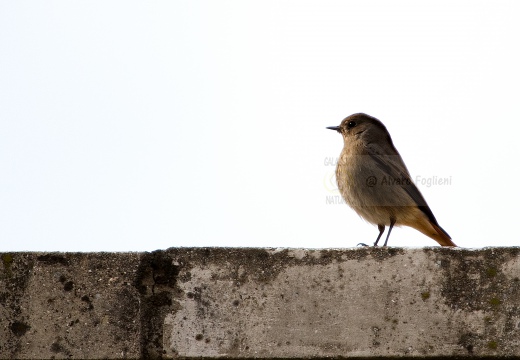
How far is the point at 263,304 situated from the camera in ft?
11.4

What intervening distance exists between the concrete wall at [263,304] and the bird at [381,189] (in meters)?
3.28

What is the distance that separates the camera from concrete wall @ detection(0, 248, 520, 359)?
134 inches

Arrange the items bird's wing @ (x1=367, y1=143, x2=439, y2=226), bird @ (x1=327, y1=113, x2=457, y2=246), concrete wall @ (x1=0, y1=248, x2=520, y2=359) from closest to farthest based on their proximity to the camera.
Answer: concrete wall @ (x1=0, y1=248, x2=520, y2=359) < bird @ (x1=327, y1=113, x2=457, y2=246) < bird's wing @ (x1=367, y1=143, x2=439, y2=226)

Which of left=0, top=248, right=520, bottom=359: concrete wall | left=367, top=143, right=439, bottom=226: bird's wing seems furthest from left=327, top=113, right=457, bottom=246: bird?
left=0, top=248, right=520, bottom=359: concrete wall

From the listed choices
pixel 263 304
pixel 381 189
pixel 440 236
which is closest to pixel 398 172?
pixel 381 189

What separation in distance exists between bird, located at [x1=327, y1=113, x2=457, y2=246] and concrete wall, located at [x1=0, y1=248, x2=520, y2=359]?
3280 mm

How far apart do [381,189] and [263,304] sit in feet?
11.7

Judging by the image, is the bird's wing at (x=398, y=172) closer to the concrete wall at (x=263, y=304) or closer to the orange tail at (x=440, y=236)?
the orange tail at (x=440, y=236)

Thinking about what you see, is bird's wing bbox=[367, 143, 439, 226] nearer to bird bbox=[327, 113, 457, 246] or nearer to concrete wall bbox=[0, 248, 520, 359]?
bird bbox=[327, 113, 457, 246]

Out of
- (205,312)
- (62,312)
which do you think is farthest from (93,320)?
(205,312)

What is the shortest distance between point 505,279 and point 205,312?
1.31m

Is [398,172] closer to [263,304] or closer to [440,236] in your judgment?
[440,236]

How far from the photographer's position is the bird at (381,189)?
680 centimetres

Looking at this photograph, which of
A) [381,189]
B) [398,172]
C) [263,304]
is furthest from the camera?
[398,172]
